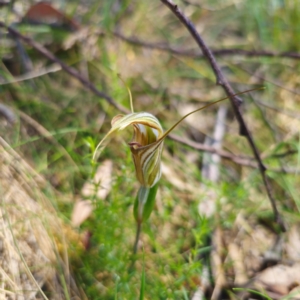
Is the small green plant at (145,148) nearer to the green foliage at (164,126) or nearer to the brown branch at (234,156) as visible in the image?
the green foliage at (164,126)

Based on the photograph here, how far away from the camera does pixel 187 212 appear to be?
1889 mm

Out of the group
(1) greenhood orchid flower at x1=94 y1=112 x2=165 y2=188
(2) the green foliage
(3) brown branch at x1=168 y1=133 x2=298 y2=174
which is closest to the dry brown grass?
(2) the green foliage

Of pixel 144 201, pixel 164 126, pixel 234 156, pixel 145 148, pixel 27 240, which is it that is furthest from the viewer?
pixel 164 126

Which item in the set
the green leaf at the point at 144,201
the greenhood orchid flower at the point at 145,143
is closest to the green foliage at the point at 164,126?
the green leaf at the point at 144,201

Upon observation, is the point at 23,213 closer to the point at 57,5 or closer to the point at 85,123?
the point at 85,123

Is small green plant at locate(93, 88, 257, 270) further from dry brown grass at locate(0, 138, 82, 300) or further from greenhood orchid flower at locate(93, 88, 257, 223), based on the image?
dry brown grass at locate(0, 138, 82, 300)

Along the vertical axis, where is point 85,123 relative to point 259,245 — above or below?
above

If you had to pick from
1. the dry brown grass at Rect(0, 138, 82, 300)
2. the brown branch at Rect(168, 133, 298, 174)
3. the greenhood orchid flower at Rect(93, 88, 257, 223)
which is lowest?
the dry brown grass at Rect(0, 138, 82, 300)

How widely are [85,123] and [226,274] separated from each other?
1016 mm

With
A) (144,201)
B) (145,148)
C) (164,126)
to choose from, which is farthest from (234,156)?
(145,148)

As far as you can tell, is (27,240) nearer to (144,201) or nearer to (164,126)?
(144,201)

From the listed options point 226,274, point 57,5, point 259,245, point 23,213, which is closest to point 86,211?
point 23,213

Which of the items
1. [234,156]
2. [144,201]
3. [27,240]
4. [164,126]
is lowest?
[27,240]

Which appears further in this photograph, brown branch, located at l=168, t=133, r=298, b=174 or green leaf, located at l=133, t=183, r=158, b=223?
brown branch, located at l=168, t=133, r=298, b=174
